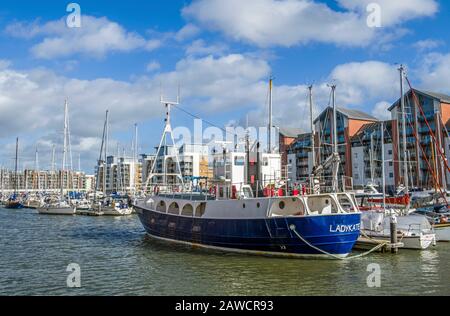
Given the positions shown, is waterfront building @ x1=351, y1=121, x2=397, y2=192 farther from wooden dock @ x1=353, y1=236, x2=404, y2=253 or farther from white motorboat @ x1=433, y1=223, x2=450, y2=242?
wooden dock @ x1=353, y1=236, x2=404, y2=253

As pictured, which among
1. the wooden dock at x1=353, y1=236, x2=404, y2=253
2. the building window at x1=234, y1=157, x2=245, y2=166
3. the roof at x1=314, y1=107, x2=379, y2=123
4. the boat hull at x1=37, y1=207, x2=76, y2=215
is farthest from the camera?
the roof at x1=314, y1=107, x2=379, y2=123

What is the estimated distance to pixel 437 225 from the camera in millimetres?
34375

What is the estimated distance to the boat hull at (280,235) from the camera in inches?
981

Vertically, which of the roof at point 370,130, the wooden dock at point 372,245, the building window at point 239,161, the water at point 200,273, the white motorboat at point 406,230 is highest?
the roof at point 370,130

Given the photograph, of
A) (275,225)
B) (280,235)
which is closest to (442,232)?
(280,235)

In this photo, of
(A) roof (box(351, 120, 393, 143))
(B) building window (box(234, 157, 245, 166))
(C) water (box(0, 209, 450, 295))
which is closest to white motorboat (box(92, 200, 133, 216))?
(C) water (box(0, 209, 450, 295))

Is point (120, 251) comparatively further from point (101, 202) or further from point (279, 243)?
point (101, 202)

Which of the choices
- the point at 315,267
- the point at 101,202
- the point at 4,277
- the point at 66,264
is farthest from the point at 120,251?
the point at 101,202

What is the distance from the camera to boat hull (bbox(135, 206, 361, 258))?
81.7 feet

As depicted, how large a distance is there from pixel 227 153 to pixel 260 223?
321 inches

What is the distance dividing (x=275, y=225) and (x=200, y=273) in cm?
578

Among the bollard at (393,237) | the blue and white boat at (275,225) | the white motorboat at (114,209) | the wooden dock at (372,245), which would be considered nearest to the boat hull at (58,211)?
the white motorboat at (114,209)

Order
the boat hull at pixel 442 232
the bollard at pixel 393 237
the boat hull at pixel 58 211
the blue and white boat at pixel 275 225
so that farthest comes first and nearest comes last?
the boat hull at pixel 58 211
the boat hull at pixel 442 232
the bollard at pixel 393 237
the blue and white boat at pixel 275 225

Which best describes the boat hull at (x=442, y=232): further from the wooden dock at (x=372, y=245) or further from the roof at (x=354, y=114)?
the roof at (x=354, y=114)
